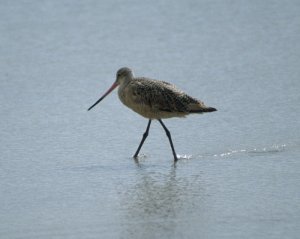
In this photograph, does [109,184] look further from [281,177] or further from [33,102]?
[33,102]

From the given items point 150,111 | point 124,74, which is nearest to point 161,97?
point 150,111

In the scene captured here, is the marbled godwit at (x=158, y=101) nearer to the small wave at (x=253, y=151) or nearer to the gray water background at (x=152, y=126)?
the gray water background at (x=152, y=126)

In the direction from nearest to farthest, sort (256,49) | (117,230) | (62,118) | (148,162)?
(117,230) → (148,162) → (62,118) → (256,49)

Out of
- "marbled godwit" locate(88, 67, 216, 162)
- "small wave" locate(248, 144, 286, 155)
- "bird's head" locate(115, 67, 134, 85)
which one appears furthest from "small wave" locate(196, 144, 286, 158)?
"bird's head" locate(115, 67, 134, 85)

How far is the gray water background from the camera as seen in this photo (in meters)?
6.41

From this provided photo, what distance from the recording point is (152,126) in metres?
9.61

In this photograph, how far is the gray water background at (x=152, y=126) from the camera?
21.0 ft

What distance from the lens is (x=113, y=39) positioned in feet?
42.0

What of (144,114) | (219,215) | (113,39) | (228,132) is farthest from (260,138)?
(113,39)

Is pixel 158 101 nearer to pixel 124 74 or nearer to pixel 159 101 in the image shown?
pixel 159 101

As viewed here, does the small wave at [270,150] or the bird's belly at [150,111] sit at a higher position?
the bird's belly at [150,111]

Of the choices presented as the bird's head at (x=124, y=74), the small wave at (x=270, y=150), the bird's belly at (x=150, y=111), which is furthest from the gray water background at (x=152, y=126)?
the bird's head at (x=124, y=74)

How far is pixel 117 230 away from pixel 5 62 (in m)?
6.03

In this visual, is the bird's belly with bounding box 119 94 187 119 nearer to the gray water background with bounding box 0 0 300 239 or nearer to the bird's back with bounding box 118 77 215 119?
the bird's back with bounding box 118 77 215 119
